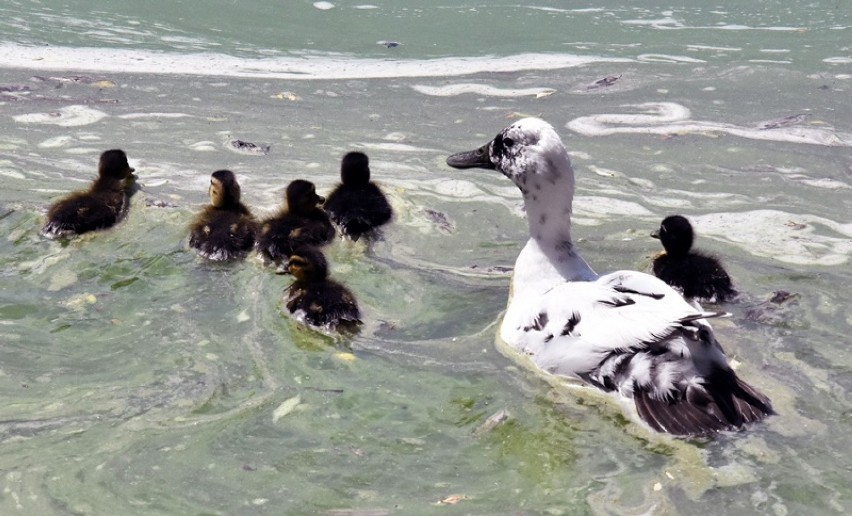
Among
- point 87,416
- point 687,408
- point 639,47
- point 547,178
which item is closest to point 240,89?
point 639,47

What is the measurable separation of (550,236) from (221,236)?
1833mm

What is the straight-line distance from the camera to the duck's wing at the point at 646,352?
4.24m

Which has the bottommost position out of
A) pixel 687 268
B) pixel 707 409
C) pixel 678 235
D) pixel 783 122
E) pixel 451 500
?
pixel 451 500

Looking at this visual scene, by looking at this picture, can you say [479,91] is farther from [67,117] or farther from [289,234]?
[289,234]

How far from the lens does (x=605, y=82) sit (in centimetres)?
929

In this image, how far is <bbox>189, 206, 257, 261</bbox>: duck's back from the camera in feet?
20.1

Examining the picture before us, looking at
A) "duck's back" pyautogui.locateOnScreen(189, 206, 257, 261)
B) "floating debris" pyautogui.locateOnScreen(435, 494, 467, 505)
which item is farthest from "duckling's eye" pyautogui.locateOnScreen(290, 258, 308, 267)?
"floating debris" pyautogui.locateOnScreen(435, 494, 467, 505)

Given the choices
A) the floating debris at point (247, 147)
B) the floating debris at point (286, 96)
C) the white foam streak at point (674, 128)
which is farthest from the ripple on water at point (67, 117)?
the white foam streak at point (674, 128)

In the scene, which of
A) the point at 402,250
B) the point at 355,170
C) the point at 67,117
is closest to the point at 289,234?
the point at 402,250

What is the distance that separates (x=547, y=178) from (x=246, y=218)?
194 centimetres

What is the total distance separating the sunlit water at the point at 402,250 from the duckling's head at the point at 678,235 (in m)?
0.33

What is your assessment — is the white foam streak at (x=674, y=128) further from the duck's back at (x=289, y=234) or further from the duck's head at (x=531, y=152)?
the duck's head at (x=531, y=152)

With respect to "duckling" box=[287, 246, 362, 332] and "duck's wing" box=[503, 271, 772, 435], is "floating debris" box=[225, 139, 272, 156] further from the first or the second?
"duck's wing" box=[503, 271, 772, 435]

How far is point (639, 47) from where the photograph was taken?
1026 centimetres
